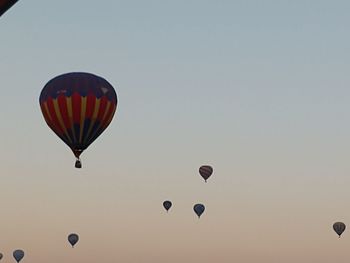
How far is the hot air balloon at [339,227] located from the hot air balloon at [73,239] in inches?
1212

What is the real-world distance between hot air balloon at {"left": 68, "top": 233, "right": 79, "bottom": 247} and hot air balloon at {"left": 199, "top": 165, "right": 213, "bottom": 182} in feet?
53.8

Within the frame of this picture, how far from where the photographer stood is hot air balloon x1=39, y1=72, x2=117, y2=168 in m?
37.7

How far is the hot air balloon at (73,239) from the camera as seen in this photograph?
84.2 meters

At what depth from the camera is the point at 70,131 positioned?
37906mm

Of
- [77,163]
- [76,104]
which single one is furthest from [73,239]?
[77,163]

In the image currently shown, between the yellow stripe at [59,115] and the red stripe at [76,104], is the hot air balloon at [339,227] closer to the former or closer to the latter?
the red stripe at [76,104]

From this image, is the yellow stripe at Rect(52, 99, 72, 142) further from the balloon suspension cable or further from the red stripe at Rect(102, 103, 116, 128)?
the balloon suspension cable

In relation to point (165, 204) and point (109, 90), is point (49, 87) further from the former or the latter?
point (165, 204)

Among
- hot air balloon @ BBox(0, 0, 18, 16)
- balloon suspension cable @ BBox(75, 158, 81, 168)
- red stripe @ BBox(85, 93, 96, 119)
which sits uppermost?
red stripe @ BBox(85, 93, 96, 119)

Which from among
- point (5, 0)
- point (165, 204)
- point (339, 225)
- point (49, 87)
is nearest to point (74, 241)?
point (165, 204)

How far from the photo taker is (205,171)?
278ft

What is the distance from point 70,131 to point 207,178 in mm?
46020

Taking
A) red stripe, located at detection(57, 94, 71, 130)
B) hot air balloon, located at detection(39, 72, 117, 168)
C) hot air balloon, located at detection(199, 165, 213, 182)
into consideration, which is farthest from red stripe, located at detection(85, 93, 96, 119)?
hot air balloon, located at detection(199, 165, 213, 182)

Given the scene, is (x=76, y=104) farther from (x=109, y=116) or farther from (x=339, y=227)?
(x=339, y=227)
